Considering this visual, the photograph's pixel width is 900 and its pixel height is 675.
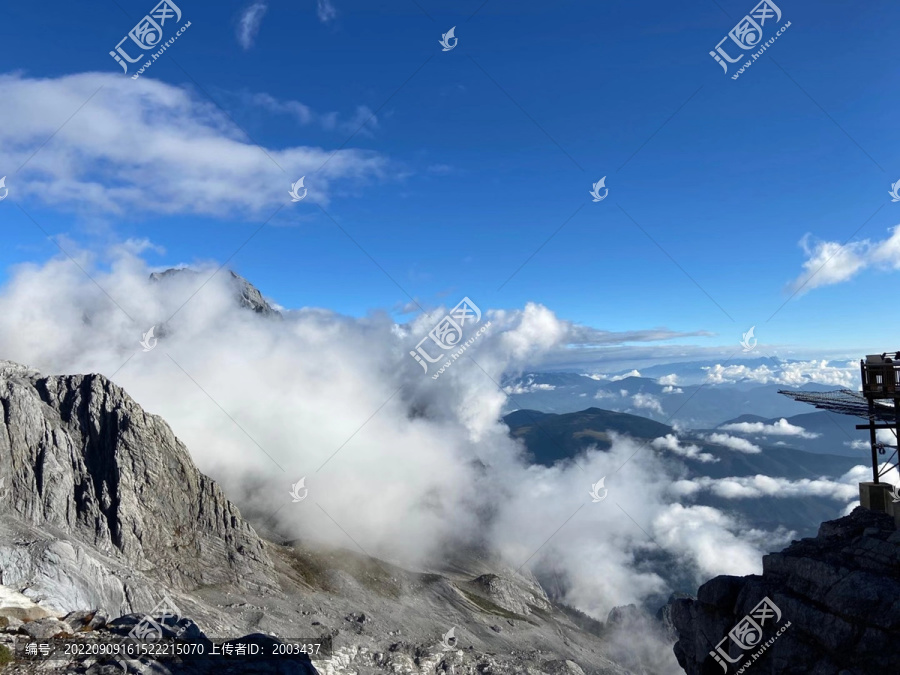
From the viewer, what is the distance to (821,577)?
102ft

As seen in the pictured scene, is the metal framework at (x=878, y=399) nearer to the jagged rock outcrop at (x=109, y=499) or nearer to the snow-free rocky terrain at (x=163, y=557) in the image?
the snow-free rocky terrain at (x=163, y=557)

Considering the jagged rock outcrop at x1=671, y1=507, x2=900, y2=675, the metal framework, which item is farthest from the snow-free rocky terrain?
the metal framework

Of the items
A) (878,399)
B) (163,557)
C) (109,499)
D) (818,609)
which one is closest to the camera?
(818,609)

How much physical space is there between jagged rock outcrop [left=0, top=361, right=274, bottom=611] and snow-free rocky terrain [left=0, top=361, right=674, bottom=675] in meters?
0.31

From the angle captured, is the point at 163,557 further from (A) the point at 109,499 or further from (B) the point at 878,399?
(B) the point at 878,399

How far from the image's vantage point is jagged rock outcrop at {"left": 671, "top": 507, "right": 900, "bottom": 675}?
27.9m

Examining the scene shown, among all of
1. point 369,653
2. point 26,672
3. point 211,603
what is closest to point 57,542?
point 211,603

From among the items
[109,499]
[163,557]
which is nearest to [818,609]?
[163,557]

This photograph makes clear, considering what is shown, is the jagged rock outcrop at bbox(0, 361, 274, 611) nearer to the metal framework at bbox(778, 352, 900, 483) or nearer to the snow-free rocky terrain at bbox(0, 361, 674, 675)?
the snow-free rocky terrain at bbox(0, 361, 674, 675)

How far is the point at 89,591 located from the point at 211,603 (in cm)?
3382

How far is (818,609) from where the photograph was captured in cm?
3050

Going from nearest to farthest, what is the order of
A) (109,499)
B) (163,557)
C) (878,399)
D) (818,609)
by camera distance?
(818,609)
(878,399)
(109,499)
(163,557)

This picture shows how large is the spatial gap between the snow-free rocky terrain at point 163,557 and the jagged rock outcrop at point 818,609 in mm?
78284

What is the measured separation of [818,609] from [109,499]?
138 m
